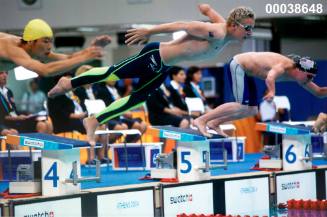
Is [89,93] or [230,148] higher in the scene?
[89,93]

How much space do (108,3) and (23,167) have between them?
6481 mm

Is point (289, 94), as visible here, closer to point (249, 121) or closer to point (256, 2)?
point (249, 121)

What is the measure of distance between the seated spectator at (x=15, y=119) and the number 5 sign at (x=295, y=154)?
2858mm

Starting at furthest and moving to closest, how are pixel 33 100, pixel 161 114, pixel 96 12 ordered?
pixel 33 100 < pixel 96 12 < pixel 161 114

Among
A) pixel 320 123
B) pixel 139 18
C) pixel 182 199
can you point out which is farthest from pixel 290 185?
pixel 139 18

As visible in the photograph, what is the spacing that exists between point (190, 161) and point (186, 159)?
5 centimetres

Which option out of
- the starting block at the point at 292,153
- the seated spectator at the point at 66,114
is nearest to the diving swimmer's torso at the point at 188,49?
the starting block at the point at 292,153

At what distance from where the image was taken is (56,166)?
25.6 ft

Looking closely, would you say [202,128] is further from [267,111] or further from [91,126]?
[267,111]

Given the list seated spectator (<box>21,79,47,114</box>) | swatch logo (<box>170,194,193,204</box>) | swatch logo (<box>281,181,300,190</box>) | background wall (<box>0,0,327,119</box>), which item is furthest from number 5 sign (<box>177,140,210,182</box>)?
seated spectator (<box>21,79,47,114</box>)

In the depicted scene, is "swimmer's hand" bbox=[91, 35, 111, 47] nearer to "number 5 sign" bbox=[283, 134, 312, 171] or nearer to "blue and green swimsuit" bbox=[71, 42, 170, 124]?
"blue and green swimsuit" bbox=[71, 42, 170, 124]

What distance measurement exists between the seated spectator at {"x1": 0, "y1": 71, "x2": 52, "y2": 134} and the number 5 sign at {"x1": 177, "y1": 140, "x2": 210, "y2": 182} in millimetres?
2216

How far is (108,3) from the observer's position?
14055 mm

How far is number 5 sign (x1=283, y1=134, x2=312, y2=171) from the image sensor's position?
1013 cm
